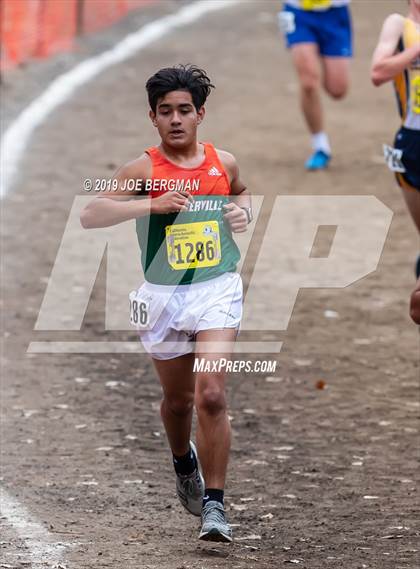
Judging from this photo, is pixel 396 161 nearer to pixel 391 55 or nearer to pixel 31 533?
pixel 391 55

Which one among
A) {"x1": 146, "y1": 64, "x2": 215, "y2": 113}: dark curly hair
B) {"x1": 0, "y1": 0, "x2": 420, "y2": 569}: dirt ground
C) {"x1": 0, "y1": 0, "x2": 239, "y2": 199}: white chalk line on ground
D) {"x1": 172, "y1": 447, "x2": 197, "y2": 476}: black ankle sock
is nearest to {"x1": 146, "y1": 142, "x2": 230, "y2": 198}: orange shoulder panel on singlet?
{"x1": 146, "y1": 64, "x2": 215, "y2": 113}: dark curly hair

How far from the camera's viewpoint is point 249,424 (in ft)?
29.5

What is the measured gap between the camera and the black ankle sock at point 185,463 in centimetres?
735

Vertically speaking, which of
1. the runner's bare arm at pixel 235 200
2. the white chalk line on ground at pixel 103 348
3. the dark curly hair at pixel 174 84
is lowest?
the white chalk line on ground at pixel 103 348

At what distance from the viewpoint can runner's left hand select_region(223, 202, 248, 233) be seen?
22.9 feet

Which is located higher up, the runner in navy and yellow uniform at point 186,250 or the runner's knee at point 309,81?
the runner in navy and yellow uniform at point 186,250

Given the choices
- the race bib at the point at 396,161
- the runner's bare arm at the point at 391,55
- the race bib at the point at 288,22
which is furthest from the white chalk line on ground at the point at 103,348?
the race bib at the point at 288,22

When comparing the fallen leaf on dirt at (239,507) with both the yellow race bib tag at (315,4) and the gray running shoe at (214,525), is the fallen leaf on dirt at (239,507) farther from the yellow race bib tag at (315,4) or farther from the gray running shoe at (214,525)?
the yellow race bib tag at (315,4)

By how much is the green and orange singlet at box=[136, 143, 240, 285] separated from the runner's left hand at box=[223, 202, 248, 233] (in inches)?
1.7

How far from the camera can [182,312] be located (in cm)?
701

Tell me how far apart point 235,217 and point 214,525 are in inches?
51.5

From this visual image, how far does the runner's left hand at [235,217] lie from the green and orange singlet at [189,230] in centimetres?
4

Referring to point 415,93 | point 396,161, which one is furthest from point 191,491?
point 415,93

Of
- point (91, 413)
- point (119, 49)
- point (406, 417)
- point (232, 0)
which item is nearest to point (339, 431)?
point (406, 417)
